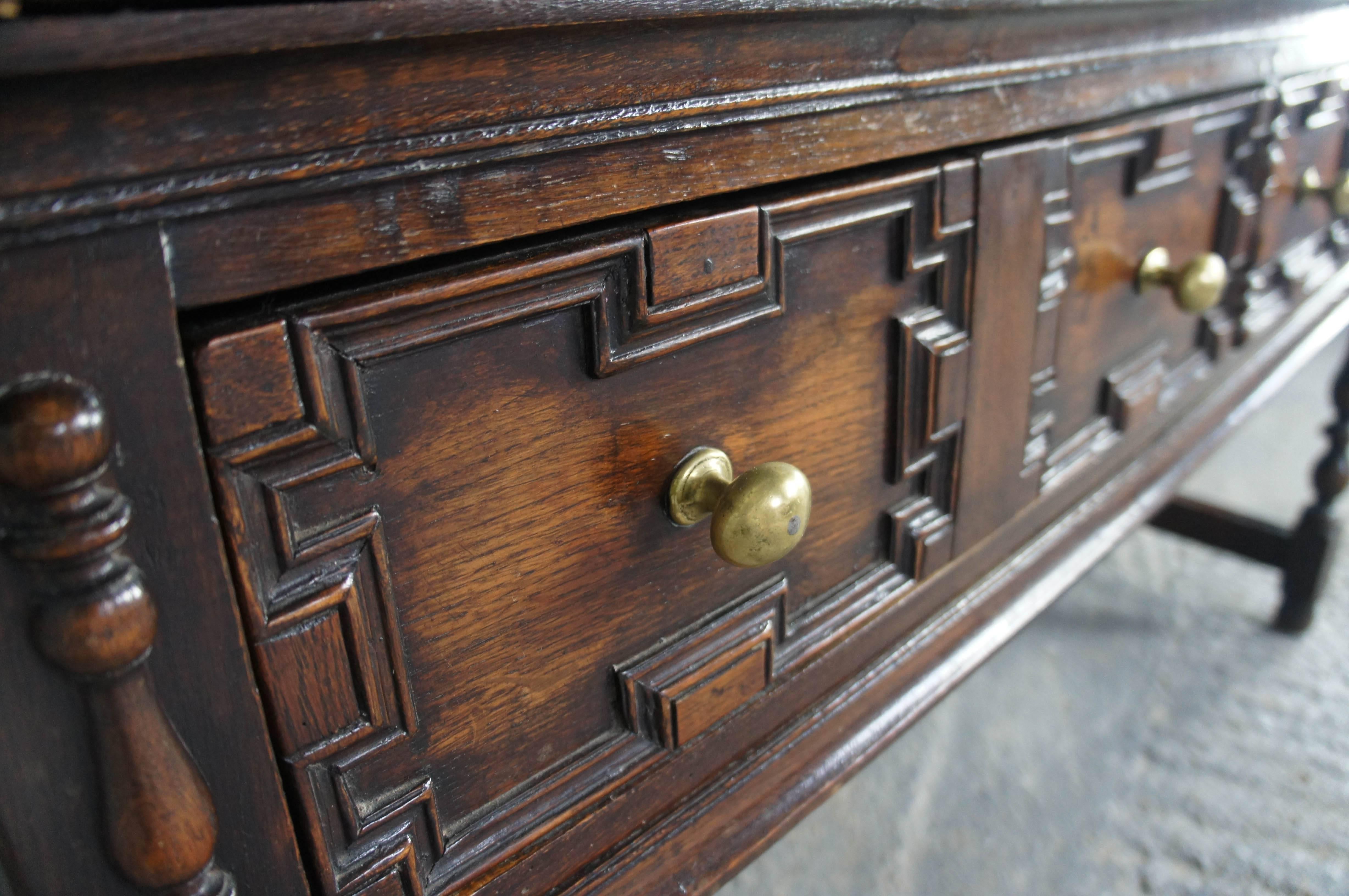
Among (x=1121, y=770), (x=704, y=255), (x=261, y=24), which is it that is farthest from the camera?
(x=1121, y=770)

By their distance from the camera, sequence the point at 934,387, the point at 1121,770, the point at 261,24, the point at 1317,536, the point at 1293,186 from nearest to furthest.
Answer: the point at 261,24, the point at 934,387, the point at 1293,186, the point at 1121,770, the point at 1317,536

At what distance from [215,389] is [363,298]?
4cm

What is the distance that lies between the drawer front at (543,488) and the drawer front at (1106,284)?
0.15 feet

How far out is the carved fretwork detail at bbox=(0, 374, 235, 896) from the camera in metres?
0.17

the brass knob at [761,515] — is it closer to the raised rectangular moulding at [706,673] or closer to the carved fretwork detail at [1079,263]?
the raised rectangular moulding at [706,673]

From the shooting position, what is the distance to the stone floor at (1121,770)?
0.75 m

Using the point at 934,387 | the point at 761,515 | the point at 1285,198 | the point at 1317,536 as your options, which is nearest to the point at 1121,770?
the point at 1317,536

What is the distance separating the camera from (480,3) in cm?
21

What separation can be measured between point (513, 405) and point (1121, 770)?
0.79m

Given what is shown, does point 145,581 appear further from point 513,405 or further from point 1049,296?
point 1049,296

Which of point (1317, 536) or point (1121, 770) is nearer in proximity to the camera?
point (1121, 770)

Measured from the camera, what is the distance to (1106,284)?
0.50m

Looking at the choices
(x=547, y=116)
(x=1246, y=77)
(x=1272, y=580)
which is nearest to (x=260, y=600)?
(x=547, y=116)

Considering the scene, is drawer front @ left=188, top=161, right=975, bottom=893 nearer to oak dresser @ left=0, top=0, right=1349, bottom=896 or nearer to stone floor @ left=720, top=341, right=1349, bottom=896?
oak dresser @ left=0, top=0, right=1349, bottom=896
